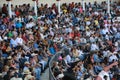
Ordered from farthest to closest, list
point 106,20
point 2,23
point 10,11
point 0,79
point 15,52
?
point 106,20, point 10,11, point 2,23, point 15,52, point 0,79

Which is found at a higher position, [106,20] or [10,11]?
[10,11]

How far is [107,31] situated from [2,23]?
28.5 ft

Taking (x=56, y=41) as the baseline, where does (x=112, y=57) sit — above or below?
below

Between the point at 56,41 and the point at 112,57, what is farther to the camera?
the point at 56,41

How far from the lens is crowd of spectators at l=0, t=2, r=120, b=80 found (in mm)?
18250

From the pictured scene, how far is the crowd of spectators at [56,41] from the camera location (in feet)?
59.9

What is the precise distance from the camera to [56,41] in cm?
2414

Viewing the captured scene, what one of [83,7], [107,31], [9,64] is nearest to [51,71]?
[9,64]

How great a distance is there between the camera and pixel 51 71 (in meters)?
17.0

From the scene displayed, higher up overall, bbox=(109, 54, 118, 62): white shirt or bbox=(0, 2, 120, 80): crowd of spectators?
bbox=(0, 2, 120, 80): crowd of spectators

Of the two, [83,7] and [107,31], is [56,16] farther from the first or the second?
[83,7]

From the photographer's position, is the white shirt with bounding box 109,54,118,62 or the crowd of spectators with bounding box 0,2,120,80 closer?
the crowd of spectators with bounding box 0,2,120,80

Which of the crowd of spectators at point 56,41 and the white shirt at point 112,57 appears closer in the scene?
the crowd of spectators at point 56,41

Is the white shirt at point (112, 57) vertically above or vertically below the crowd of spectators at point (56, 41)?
below
